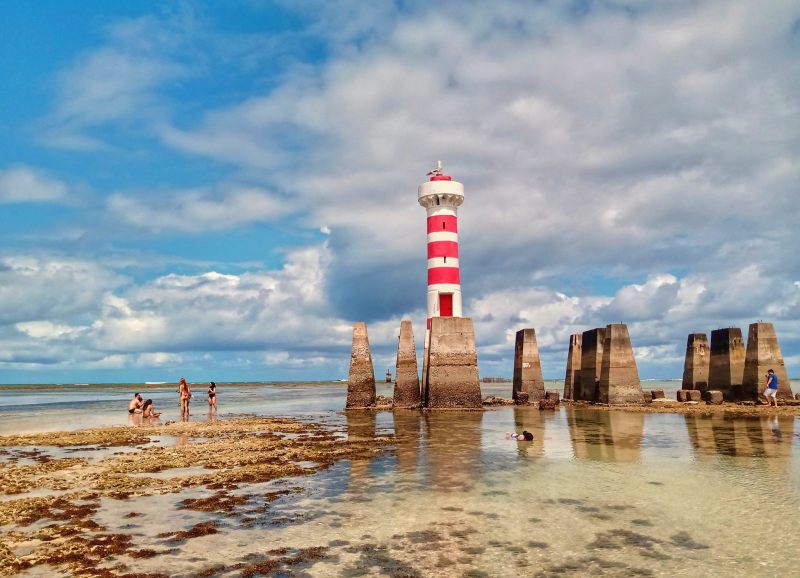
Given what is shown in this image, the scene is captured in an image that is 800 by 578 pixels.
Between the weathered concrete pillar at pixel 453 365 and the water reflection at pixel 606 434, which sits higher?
the weathered concrete pillar at pixel 453 365

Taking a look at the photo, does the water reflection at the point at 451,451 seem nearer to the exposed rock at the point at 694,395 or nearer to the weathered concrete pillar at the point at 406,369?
the weathered concrete pillar at the point at 406,369

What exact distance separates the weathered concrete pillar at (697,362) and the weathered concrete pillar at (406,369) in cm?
1700

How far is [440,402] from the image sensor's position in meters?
29.6

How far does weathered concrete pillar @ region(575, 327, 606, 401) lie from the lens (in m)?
33.0

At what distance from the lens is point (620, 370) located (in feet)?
100

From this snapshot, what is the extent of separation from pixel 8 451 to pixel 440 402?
18.6 m

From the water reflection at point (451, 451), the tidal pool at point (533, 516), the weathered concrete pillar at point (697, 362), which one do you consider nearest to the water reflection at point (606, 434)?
the tidal pool at point (533, 516)

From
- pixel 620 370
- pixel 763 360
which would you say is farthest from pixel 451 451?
pixel 763 360

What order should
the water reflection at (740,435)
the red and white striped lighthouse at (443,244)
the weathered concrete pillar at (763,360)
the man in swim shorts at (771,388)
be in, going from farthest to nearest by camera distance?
the red and white striped lighthouse at (443,244) < the weathered concrete pillar at (763,360) < the man in swim shorts at (771,388) < the water reflection at (740,435)

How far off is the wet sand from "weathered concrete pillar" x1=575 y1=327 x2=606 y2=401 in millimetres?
18282

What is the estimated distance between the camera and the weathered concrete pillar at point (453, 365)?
1158 inches

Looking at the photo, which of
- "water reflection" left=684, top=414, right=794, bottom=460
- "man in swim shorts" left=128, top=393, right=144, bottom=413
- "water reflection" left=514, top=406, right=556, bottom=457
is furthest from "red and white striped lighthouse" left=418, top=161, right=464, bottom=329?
"man in swim shorts" left=128, top=393, right=144, bottom=413

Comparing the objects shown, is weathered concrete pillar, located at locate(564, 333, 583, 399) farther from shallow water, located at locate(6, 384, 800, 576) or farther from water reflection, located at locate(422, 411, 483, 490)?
shallow water, located at locate(6, 384, 800, 576)

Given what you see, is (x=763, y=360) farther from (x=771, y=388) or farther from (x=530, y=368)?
(x=530, y=368)
